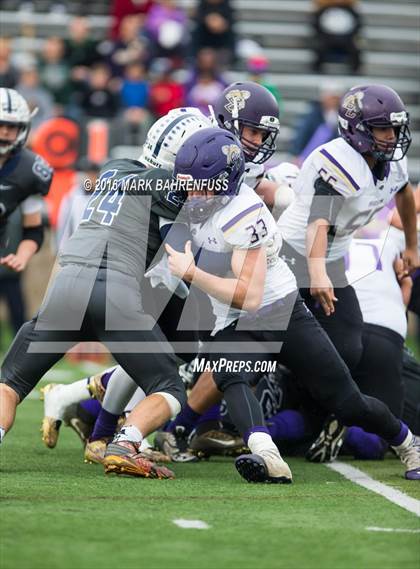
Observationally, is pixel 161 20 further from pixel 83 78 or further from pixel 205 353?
pixel 205 353

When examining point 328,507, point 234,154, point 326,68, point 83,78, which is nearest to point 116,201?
point 234,154

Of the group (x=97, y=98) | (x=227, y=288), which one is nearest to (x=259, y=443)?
(x=227, y=288)

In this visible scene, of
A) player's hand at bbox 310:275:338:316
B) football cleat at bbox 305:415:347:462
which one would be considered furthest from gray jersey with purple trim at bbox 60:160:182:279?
football cleat at bbox 305:415:347:462

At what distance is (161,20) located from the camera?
44.5ft

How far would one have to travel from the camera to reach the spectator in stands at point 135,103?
12836 mm

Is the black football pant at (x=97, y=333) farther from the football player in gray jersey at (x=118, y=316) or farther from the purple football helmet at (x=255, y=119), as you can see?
the purple football helmet at (x=255, y=119)

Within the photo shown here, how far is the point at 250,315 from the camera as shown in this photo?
5.17 meters

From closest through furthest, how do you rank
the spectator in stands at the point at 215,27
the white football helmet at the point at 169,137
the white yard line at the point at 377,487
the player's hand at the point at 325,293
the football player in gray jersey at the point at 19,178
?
1. the white yard line at the point at 377,487
2. the white football helmet at the point at 169,137
3. the player's hand at the point at 325,293
4. the football player in gray jersey at the point at 19,178
5. the spectator in stands at the point at 215,27

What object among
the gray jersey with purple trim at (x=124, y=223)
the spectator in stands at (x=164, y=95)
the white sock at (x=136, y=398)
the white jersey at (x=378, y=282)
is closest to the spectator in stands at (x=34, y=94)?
the spectator in stands at (x=164, y=95)

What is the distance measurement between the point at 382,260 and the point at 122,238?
1830 mm

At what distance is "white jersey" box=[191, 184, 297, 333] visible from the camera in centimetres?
489

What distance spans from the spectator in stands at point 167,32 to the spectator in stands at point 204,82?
35 centimetres

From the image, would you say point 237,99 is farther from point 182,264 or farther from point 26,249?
point 26,249

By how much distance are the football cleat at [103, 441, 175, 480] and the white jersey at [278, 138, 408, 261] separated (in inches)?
58.7
